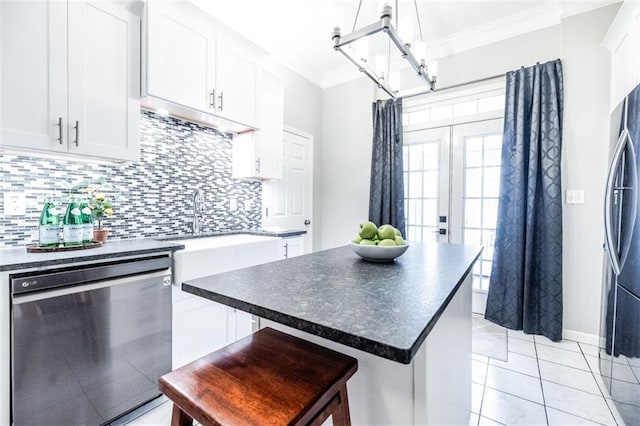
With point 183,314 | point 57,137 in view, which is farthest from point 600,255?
point 57,137

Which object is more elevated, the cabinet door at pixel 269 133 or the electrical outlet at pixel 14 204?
the cabinet door at pixel 269 133

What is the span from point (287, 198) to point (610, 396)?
312 cm

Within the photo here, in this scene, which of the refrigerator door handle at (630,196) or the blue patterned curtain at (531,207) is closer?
the refrigerator door handle at (630,196)

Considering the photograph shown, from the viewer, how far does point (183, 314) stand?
72.6 inches

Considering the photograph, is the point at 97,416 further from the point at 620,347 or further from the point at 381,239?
the point at 620,347

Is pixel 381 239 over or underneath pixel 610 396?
over

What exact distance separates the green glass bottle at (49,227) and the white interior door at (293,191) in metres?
1.84

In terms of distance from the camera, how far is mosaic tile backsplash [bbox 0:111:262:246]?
5.48ft

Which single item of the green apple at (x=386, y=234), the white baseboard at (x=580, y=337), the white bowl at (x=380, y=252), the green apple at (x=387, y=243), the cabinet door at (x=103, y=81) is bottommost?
the white baseboard at (x=580, y=337)

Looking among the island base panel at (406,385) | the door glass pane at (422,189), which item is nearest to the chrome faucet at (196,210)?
the island base panel at (406,385)

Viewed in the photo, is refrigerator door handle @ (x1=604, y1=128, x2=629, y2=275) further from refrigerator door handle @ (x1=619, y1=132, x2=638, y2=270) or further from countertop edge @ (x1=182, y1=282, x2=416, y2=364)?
countertop edge @ (x1=182, y1=282, x2=416, y2=364)

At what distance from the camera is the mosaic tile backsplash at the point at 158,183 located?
1.67m

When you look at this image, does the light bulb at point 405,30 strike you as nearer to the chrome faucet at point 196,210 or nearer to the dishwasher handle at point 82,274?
the dishwasher handle at point 82,274

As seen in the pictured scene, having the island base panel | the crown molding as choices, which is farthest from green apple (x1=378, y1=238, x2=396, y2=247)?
the crown molding
